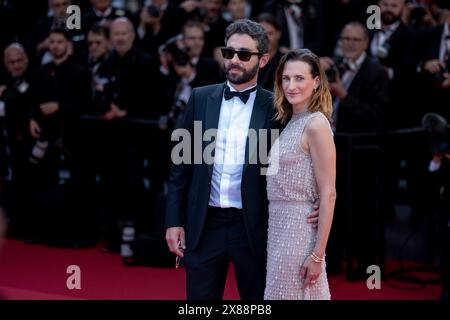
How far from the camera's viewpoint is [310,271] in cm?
336

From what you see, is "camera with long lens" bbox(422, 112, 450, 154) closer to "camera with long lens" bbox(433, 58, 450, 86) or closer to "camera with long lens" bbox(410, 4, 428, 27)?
"camera with long lens" bbox(433, 58, 450, 86)

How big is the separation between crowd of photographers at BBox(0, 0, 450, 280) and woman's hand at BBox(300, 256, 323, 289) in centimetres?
273

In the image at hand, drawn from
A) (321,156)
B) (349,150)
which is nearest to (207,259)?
(321,156)

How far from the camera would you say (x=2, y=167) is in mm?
7391

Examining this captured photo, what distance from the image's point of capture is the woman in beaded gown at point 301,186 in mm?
3357

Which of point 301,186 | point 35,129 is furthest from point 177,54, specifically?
point 301,186

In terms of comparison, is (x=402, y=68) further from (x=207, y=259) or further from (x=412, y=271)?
(x=207, y=259)

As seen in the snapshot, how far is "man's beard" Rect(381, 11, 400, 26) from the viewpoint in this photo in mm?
6844

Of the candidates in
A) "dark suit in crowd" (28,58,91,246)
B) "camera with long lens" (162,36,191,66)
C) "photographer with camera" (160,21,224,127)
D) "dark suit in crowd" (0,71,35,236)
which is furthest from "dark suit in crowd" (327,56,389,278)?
"dark suit in crowd" (0,71,35,236)

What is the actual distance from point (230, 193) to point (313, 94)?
550mm

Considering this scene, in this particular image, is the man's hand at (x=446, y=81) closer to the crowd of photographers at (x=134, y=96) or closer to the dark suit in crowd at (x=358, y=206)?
the crowd of photographers at (x=134, y=96)

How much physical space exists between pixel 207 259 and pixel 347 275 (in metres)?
2.35

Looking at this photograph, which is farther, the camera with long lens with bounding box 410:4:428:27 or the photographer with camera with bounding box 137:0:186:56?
the photographer with camera with bounding box 137:0:186:56
